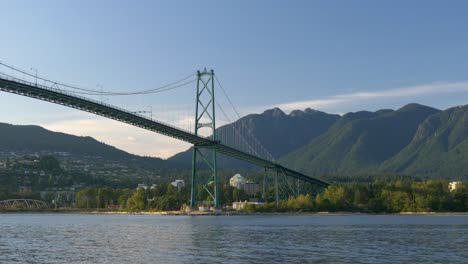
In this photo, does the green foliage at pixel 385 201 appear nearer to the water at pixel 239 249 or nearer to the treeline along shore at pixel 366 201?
the treeline along shore at pixel 366 201

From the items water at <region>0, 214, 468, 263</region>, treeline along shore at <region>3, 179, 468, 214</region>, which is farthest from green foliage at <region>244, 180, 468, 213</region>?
water at <region>0, 214, 468, 263</region>

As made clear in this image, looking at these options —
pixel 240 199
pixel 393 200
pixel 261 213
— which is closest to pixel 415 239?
pixel 261 213

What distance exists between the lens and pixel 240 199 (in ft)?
444

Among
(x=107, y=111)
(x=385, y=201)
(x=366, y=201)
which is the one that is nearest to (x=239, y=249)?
(x=107, y=111)

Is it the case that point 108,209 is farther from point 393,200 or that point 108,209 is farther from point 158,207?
point 393,200

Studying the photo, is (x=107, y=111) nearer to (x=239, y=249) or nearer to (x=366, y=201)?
(x=239, y=249)

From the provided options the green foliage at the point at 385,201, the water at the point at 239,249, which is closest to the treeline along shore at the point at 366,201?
the green foliage at the point at 385,201

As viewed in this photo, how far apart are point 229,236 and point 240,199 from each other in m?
87.8

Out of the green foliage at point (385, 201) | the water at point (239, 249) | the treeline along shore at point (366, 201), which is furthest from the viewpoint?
the treeline along shore at point (366, 201)

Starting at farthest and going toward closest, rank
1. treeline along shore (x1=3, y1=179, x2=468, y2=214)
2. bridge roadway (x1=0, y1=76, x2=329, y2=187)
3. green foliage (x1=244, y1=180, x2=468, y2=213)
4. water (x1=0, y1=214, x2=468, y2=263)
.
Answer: treeline along shore (x1=3, y1=179, x2=468, y2=214) < green foliage (x1=244, y1=180, x2=468, y2=213) < bridge roadway (x1=0, y1=76, x2=329, y2=187) < water (x1=0, y1=214, x2=468, y2=263)

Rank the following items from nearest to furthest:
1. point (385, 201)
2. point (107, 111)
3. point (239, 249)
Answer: point (239, 249) < point (107, 111) < point (385, 201)

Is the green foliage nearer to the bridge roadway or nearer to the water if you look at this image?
the bridge roadway

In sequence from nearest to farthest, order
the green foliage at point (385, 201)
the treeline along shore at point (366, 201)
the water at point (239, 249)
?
1. the water at point (239, 249)
2. the green foliage at point (385, 201)
3. the treeline along shore at point (366, 201)

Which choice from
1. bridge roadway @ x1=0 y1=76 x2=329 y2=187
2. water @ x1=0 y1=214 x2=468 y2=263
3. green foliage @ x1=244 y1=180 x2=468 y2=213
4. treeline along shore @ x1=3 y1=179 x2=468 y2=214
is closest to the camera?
water @ x1=0 y1=214 x2=468 y2=263
